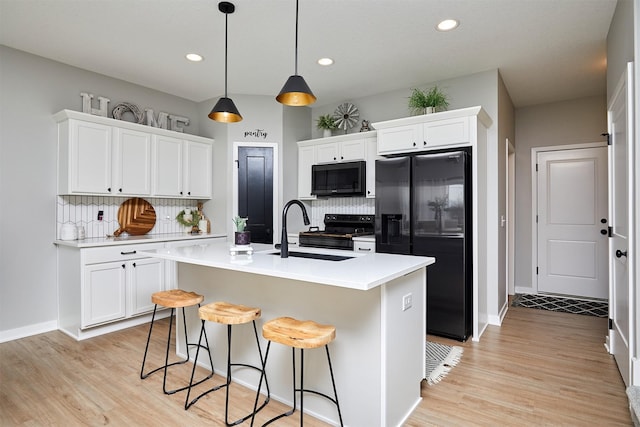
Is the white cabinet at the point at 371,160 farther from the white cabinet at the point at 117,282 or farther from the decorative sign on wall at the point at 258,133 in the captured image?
the white cabinet at the point at 117,282

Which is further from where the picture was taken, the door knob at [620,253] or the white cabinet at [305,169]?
the white cabinet at [305,169]

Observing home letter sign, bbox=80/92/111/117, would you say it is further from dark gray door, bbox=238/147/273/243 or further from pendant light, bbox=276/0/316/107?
pendant light, bbox=276/0/316/107

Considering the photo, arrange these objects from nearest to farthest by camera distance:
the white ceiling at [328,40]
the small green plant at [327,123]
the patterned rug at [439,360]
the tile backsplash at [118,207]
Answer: the patterned rug at [439,360] → the white ceiling at [328,40] → the tile backsplash at [118,207] → the small green plant at [327,123]

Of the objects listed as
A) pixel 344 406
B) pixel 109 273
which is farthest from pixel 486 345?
pixel 109 273

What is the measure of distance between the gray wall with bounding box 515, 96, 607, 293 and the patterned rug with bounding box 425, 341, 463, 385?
9.28 ft

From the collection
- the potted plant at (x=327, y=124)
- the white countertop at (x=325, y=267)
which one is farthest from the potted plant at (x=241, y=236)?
the potted plant at (x=327, y=124)

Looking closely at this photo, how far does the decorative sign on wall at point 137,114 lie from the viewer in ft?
12.6

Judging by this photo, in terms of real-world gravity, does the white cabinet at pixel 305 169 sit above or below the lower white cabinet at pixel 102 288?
above

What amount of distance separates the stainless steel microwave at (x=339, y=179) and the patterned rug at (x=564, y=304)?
261 centimetres

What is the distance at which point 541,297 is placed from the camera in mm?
5016

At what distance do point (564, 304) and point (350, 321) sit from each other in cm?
408

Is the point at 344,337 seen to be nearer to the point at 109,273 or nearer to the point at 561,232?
the point at 109,273

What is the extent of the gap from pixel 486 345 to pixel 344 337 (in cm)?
194

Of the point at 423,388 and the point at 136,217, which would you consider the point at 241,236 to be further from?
the point at 136,217
